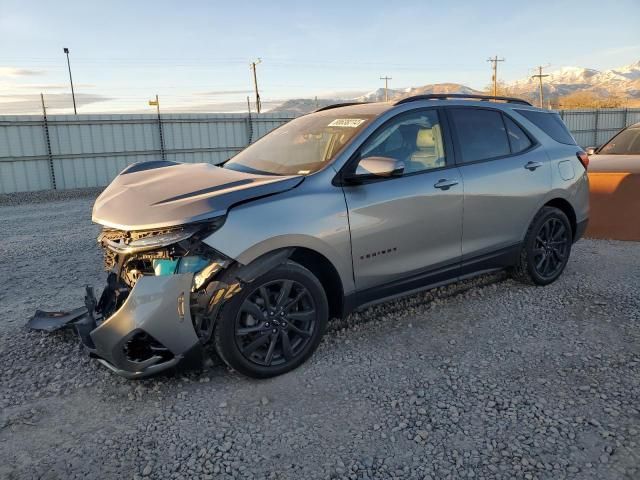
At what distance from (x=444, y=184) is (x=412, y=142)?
0.41 m

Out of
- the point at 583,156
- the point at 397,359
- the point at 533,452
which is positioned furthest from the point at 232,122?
the point at 533,452

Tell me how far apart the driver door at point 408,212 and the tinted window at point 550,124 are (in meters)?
1.32

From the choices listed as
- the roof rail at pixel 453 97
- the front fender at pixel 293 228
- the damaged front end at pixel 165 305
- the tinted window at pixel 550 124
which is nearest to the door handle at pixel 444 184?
the roof rail at pixel 453 97

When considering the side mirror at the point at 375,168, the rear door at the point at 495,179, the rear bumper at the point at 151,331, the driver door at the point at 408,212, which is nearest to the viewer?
the rear bumper at the point at 151,331

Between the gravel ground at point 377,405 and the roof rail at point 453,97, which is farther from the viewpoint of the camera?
the roof rail at point 453,97

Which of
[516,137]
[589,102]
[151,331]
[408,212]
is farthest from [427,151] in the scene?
[589,102]

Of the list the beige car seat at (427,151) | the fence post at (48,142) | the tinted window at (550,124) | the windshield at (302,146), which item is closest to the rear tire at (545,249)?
the tinted window at (550,124)

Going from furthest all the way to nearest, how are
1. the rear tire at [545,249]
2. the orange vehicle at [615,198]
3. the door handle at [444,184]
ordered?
the orange vehicle at [615,198]
the rear tire at [545,249]
the door handle at [444,184]

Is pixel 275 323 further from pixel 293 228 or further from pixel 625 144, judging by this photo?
pixel 625 144

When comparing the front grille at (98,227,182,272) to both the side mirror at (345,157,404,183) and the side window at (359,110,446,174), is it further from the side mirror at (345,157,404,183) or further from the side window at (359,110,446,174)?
the side window at (359,110,446,174)

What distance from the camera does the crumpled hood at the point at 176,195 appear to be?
9.61 ft

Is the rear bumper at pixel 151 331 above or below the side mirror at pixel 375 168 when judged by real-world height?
below

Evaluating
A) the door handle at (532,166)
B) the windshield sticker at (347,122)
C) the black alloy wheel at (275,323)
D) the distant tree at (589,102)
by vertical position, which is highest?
the distant tree at (589,102)

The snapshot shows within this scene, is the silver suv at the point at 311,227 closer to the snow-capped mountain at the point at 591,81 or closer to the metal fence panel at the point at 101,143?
the metal fence panel at the point at 101,143
